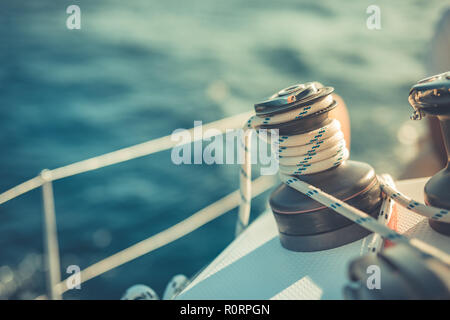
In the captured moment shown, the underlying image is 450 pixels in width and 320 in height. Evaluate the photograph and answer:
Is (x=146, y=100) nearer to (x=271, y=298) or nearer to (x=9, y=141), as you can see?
(x=9, y=141)

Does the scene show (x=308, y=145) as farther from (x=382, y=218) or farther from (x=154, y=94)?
(x=154, y=94)

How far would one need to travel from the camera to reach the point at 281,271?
3.23 ft

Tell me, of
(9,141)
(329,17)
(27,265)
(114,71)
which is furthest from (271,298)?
(329,17)

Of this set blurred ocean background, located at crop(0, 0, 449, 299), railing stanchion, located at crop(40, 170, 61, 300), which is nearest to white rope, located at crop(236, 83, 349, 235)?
railing stanchion, located at crop(40, 170, 61, 300)

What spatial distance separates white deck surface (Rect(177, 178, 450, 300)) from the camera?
91 centimetres

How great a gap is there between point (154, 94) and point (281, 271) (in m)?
5.04

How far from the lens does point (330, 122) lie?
1001 mm

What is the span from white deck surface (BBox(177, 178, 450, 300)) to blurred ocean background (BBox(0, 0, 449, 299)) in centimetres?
187

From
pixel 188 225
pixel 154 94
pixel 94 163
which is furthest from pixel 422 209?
pixel 154 94

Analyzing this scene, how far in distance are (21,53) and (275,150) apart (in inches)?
262

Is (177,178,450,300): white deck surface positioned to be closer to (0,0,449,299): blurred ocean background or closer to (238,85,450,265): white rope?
(238,85,450,265): white rope

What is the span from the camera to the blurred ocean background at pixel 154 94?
346 cm

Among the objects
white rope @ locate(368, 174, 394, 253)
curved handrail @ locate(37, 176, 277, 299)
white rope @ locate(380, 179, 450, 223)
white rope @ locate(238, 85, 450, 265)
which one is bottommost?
curved handrail @ locate(37, 176, 277, 299)

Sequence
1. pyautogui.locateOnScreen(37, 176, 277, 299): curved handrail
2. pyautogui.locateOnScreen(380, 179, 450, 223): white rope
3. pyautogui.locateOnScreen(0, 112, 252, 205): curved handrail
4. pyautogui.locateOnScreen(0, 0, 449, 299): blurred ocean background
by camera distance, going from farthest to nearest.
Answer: pyautogui.locateOnScreen(0, 0, 449, 299): blurred ocean background → pyautogui.locateOnScreen(37, 176, 277, 299): curved handrail → pyautogui.locateOnScreen(0, 112, 252, 205): curved handrail → pyautogui.locateOnScreen(380, 179, 450, 223): white rope
